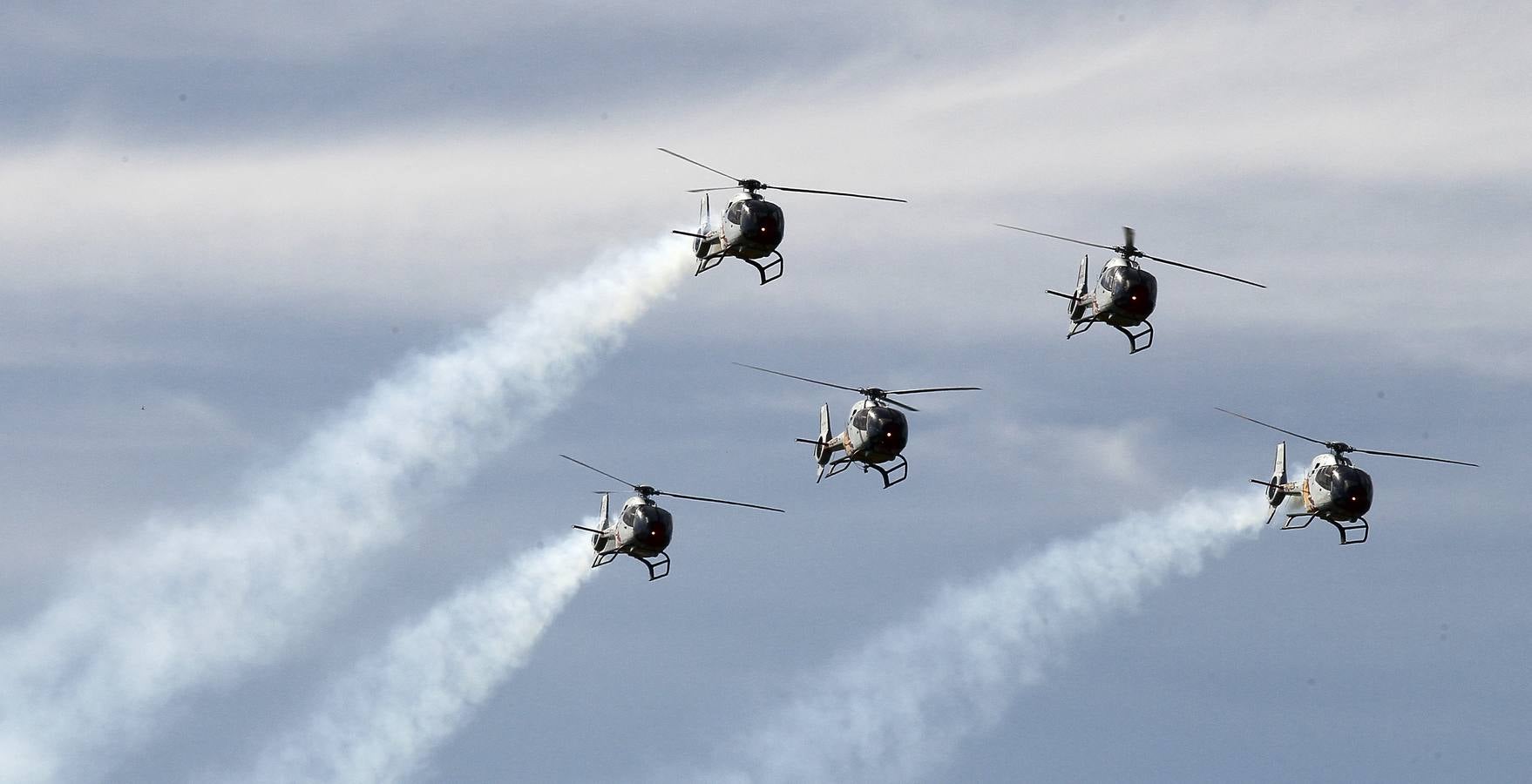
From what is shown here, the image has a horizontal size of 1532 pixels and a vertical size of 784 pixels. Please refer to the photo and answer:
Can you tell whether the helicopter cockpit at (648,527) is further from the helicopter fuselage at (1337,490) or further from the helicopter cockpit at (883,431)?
the helicopter fuselage at (1337,490)

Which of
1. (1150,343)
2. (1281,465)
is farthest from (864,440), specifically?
(1281,465)

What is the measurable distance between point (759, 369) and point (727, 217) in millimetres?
12391

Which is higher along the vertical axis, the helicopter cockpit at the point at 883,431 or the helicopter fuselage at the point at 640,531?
the helicopter cockpit at the point at 883,431

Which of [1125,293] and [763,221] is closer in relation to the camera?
[763,221]

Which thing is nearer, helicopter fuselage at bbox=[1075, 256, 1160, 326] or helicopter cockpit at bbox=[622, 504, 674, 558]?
helicopter fuselage at bbox=[1075, 256, 1160, 326]

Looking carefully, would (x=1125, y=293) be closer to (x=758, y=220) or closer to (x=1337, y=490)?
(x=1337, y=490)

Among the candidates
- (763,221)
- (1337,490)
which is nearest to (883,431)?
(763,221)

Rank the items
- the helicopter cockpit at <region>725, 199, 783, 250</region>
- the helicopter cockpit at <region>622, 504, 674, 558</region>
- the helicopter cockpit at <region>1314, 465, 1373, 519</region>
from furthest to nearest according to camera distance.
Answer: the helicopter cockpit at <region>622, 504, 674, 558</region>, the helicopter cockpit at <region>1314, 465, 1373, 519</region>, the helicopter cockpit at <region>725, 199, 783, 250</region>

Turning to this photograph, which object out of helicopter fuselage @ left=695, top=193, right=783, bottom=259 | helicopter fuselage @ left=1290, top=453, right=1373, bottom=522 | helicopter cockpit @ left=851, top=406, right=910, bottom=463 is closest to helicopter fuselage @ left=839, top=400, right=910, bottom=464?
helicopter cockpit @ left=851, top=406, right=910, bottom=463

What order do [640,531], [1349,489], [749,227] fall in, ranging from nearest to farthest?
[749,227] < [1349,489] < [640,531]

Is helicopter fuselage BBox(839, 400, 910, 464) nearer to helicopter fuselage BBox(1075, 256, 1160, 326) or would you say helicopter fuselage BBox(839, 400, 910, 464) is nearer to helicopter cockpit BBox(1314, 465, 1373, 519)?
helicopter fuselage BBox(1075, 256, 1160, 326)

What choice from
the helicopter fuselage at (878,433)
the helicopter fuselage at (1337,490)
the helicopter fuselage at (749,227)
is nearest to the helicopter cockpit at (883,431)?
the helicopter fuselage at (878,433)

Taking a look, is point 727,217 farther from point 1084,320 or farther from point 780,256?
point 1084,320

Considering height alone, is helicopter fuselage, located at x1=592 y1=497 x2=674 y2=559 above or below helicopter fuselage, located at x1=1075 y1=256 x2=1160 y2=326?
below
